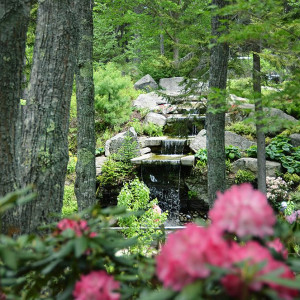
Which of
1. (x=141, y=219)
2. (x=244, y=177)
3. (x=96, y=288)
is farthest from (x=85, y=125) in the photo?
(x=244, y=177)

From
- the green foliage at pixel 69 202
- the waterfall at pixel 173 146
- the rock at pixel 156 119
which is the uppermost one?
the rock at pixel 156 119

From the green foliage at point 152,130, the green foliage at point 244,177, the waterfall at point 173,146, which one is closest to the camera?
the green foliage at point 244,177

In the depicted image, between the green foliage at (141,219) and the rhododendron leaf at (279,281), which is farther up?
the rhododendron leaf at (279,281)

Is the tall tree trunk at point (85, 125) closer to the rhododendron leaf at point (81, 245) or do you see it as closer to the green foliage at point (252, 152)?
the rhododendron leaf at point (81, 245)

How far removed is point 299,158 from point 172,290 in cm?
812

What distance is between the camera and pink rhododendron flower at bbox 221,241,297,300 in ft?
2.08

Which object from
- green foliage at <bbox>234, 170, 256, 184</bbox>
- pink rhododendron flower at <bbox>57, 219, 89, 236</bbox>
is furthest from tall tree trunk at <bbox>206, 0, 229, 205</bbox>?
pink rhododendron flower at <bbox>57, 219, 89, 236</bbox>

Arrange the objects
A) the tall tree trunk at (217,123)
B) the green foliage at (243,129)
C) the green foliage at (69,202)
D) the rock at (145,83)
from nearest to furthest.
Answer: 1. the tall tree trunk at (217,123)
2. the green foliage at (69,202)
3. the green foliage at (243,129)
4. the rock at (145,83)

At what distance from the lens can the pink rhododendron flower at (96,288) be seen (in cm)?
78

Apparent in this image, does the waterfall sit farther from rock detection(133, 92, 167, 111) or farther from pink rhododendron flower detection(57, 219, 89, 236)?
pink rhododendron flower detection(57, 219, 89, 236)

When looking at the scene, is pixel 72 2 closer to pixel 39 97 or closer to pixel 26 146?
pixel 39 97

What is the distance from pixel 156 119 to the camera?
10508 millimetres

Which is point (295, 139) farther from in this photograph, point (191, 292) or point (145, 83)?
point (191, 292)

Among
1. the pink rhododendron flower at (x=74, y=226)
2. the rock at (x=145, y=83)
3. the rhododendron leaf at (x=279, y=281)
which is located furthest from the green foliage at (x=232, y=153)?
the rhododendron leaf at (x=279, y=281)
